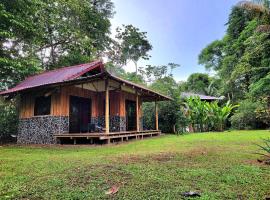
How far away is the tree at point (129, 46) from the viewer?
30097 mm

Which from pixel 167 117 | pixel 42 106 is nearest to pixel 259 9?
pixel 42 106

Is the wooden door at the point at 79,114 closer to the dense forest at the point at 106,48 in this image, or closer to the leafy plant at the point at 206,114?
the dense forest at the point at 106,48

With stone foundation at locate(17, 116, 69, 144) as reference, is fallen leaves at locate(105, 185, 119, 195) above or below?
below

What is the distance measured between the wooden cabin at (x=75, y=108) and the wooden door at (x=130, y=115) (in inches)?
2.6

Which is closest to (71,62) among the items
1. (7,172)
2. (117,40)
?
(117,40)

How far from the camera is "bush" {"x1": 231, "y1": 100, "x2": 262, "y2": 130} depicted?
19.9 meters

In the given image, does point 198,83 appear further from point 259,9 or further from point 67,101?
point 259,9

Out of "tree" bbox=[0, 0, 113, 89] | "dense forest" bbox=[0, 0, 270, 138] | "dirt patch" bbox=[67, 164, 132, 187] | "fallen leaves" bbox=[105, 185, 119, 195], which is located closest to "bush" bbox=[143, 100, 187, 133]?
"dense forest" bbox=[0, 0, 270, 138]

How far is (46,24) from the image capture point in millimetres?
20438

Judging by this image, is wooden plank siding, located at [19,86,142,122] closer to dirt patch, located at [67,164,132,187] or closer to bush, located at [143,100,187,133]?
bush, located at [143,100,187,133]

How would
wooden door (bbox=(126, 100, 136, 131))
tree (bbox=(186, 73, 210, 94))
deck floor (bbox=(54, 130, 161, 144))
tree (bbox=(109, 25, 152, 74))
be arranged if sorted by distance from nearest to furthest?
deck floor (bbox=(54, 130, 161, 144)), wooden door (bbox=(126, 100, 136, 131)), tree (bbox=(109, 25, 152, 74)), tree (bbox=(186, 73, 210, 94))

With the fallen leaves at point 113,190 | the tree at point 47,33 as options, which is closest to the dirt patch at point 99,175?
the fallen leaves at point 113,190

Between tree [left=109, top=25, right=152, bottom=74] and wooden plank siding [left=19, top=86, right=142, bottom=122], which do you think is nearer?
wooden plank siding [left=19, top=86, right=142, bottom=122]

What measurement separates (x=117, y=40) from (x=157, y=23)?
10008 millimetres
